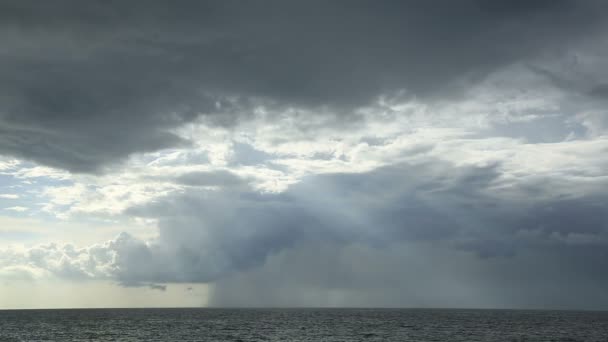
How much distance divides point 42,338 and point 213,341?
42935 mm

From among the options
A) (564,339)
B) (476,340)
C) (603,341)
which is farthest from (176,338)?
(603,341)

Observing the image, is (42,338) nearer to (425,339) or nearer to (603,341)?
(425,339)

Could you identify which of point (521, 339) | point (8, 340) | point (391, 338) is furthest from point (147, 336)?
point (521, 339)

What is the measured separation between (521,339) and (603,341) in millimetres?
17537

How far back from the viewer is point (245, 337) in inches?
4227

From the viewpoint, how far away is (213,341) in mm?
98875

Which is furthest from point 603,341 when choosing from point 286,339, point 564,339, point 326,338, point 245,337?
point 245,337

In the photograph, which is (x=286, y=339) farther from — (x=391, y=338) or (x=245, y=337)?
(x=391, y=338)

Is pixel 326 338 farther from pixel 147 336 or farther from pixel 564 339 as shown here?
pixel 564 339

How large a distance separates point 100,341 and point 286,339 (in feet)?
126

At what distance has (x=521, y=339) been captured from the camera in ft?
342

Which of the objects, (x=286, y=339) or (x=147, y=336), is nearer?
(x=286, y=339)

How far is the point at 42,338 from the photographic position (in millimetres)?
111312

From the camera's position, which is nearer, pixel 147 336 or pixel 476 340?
pixel 476 340
